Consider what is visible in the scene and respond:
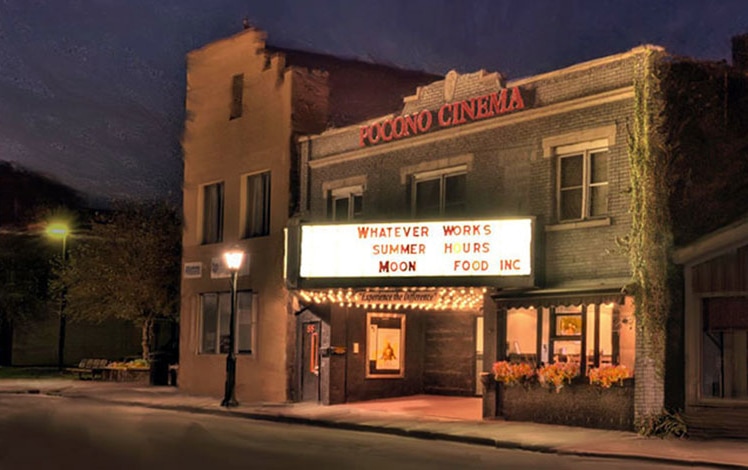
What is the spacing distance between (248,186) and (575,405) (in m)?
13.3

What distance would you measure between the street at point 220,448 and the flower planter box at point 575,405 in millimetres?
3282

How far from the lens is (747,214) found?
19.5 meters

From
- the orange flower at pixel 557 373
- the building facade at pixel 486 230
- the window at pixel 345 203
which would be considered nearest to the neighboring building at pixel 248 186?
the window at pixel 345 203

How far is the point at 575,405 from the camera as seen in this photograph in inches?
837

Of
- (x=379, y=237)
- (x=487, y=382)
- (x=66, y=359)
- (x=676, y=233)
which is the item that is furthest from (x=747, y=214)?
(x=66, y=359)

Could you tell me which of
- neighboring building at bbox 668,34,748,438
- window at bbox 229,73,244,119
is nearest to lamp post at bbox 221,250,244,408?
window at bbox 229,73,244,119

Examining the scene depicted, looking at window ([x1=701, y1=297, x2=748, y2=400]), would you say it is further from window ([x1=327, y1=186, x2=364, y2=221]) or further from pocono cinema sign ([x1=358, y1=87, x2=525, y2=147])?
window ([x1=327, y1=186, x2=364, y2=221])

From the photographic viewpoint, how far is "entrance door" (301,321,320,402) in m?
28.1

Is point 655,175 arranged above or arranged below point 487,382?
above

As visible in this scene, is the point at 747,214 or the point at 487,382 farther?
the point at 487,382

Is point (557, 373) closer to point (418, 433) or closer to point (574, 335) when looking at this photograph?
point (574, 335)

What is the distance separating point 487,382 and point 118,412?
8847 mm

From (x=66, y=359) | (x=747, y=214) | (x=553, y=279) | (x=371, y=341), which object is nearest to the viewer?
(x=747, y=214)

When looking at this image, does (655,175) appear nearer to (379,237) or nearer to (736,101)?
(736,101)
